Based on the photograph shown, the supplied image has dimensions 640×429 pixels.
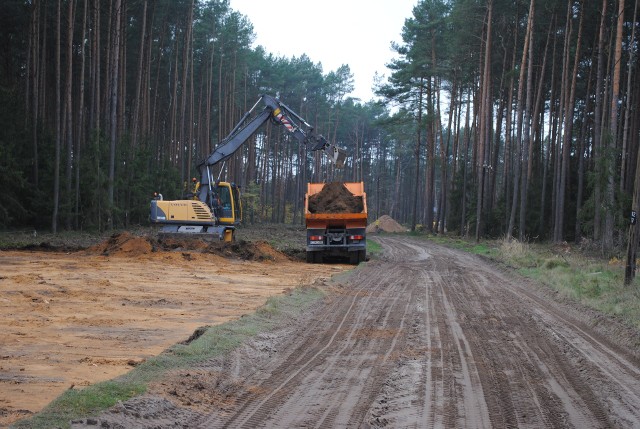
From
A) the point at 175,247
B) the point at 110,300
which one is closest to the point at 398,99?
the point at 175,247

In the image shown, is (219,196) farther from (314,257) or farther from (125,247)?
(314,257)

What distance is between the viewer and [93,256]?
22969mm

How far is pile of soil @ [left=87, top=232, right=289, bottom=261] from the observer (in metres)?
23.6

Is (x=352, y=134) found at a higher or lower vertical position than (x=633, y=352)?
higher

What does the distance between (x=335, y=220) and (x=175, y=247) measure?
6.18m

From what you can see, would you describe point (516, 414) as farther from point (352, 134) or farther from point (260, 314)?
point (352, 134)

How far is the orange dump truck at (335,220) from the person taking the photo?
24031mm

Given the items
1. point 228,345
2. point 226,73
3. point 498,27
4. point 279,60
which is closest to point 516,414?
point 228,345

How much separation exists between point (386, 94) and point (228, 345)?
164ft

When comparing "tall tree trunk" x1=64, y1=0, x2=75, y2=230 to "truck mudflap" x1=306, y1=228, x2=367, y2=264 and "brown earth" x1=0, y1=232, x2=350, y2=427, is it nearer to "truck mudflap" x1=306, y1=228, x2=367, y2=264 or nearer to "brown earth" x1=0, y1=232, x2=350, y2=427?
"brown earth" x1=0, y1=232, x2=350, y2=427

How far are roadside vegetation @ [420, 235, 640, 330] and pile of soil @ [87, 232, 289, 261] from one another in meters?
9.49

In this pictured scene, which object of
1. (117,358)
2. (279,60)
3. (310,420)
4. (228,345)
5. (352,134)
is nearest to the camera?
(310,420)

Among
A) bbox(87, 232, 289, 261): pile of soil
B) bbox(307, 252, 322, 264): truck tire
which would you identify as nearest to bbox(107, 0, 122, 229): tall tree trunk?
bbox(87, 232, 289, 261): pile of soil

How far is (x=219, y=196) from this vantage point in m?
26.5
